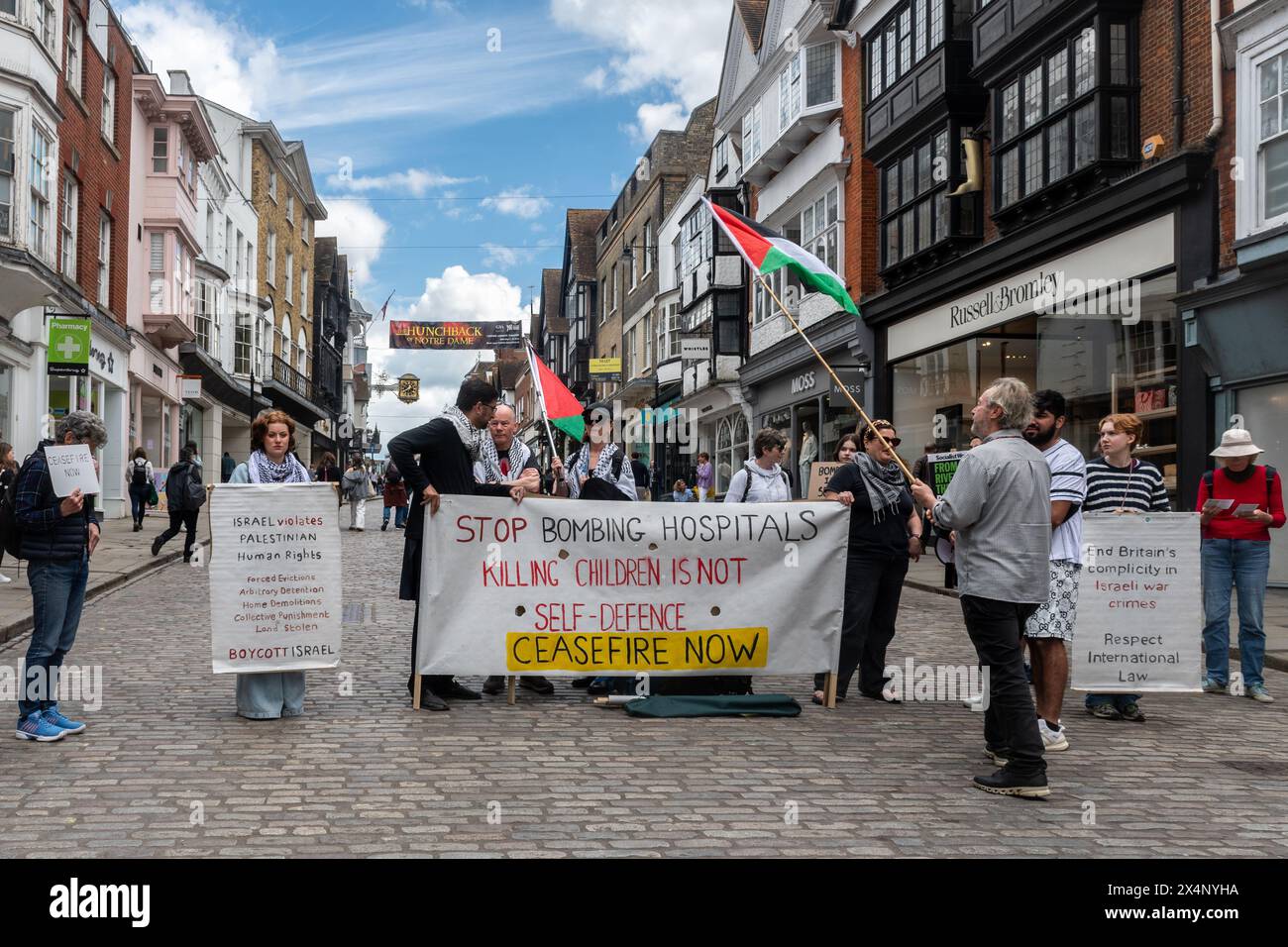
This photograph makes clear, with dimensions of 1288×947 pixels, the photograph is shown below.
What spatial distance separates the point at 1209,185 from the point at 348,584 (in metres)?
11.9

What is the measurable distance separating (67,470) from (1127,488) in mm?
6396

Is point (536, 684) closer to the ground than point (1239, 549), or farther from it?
closer to the ground

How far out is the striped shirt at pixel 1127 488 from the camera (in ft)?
24.5

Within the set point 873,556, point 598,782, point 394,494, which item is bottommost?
point 598,782

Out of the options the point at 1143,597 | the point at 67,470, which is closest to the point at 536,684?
the point at 67,470

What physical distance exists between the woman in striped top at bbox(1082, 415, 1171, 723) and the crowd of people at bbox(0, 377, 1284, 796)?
13 mm

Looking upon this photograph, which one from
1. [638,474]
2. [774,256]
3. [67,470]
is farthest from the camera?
[638,474]

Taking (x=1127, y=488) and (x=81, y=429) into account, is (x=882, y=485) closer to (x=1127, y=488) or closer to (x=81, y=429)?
(x=1127, y=488)

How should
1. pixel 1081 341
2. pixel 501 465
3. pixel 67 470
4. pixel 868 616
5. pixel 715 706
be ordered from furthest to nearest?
pixel 1081 341 < pixel 501 465 < pixel 868 616 < pixel 715 706 < pixel 67 470

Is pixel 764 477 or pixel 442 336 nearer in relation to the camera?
pixel 764 477

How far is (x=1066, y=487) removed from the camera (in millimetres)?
6258

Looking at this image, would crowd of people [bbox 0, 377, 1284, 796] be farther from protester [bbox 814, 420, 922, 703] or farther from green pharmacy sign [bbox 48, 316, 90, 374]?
green pharmacy sign [bbox 48, 316, 90, 374]

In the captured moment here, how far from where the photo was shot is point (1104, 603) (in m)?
7.39

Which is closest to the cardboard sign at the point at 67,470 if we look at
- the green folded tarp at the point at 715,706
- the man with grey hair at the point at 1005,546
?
the green folded tarp at the point at 715,706
